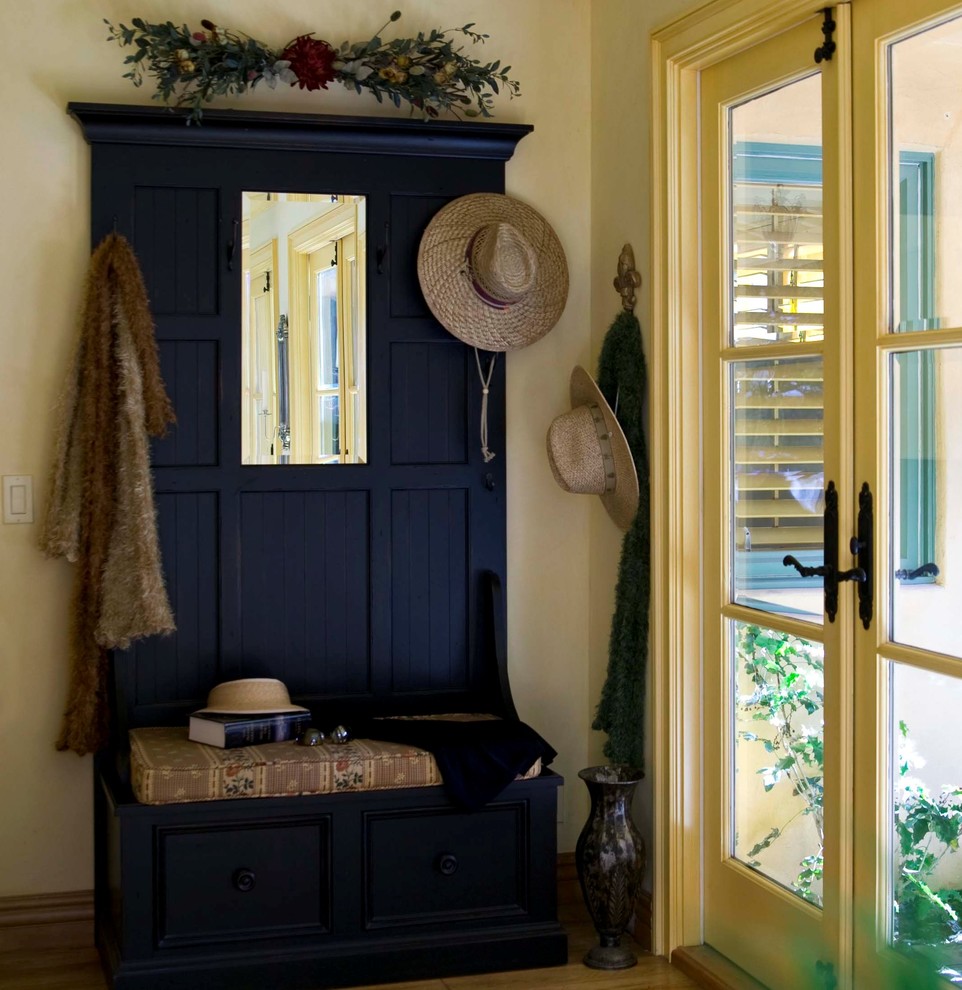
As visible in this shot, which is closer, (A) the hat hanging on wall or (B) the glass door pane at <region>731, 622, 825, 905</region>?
(B) the glass door pane at <region>731, 622, 825, 905</region>

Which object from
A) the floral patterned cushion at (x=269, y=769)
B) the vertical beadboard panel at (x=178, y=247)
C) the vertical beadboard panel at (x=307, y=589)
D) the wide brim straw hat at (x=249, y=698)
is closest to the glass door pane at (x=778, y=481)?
the floral patterned cushion at (x=269, y=769)

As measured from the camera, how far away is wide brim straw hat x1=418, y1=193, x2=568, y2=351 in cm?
346

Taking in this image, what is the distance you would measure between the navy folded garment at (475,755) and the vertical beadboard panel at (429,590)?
1.13 ft

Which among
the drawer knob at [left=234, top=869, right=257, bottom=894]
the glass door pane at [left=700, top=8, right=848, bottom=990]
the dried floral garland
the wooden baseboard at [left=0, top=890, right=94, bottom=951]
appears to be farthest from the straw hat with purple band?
the wooden baseboard at [left=0, top=890, right=94, bottom=951]

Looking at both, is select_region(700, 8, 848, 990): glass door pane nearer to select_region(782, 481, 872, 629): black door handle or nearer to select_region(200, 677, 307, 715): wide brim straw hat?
select_region(782, 481, 872, 629): black door handle

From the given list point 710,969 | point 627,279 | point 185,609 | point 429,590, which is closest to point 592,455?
point 627,279

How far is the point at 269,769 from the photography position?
3.04 metres

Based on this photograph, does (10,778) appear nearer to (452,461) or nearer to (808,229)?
(452,461)

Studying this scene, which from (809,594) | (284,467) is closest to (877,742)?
(809,594)

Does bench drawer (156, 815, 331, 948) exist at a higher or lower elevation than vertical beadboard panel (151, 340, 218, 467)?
lower

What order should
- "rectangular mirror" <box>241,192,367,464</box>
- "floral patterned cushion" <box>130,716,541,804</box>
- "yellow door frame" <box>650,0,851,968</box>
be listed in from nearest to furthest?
"floral patterned cushion" <box>130,716,541,804</box> < "yellow door frame" <box>650,0,851,968</box> < "rectangular mirror" <box>241,192,367,464</box>

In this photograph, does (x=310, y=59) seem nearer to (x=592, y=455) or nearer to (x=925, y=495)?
(x=592, y=455)

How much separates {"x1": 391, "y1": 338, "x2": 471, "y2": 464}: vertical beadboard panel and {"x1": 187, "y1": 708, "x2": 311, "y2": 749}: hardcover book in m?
0.77

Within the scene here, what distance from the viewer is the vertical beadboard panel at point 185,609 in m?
3.42
